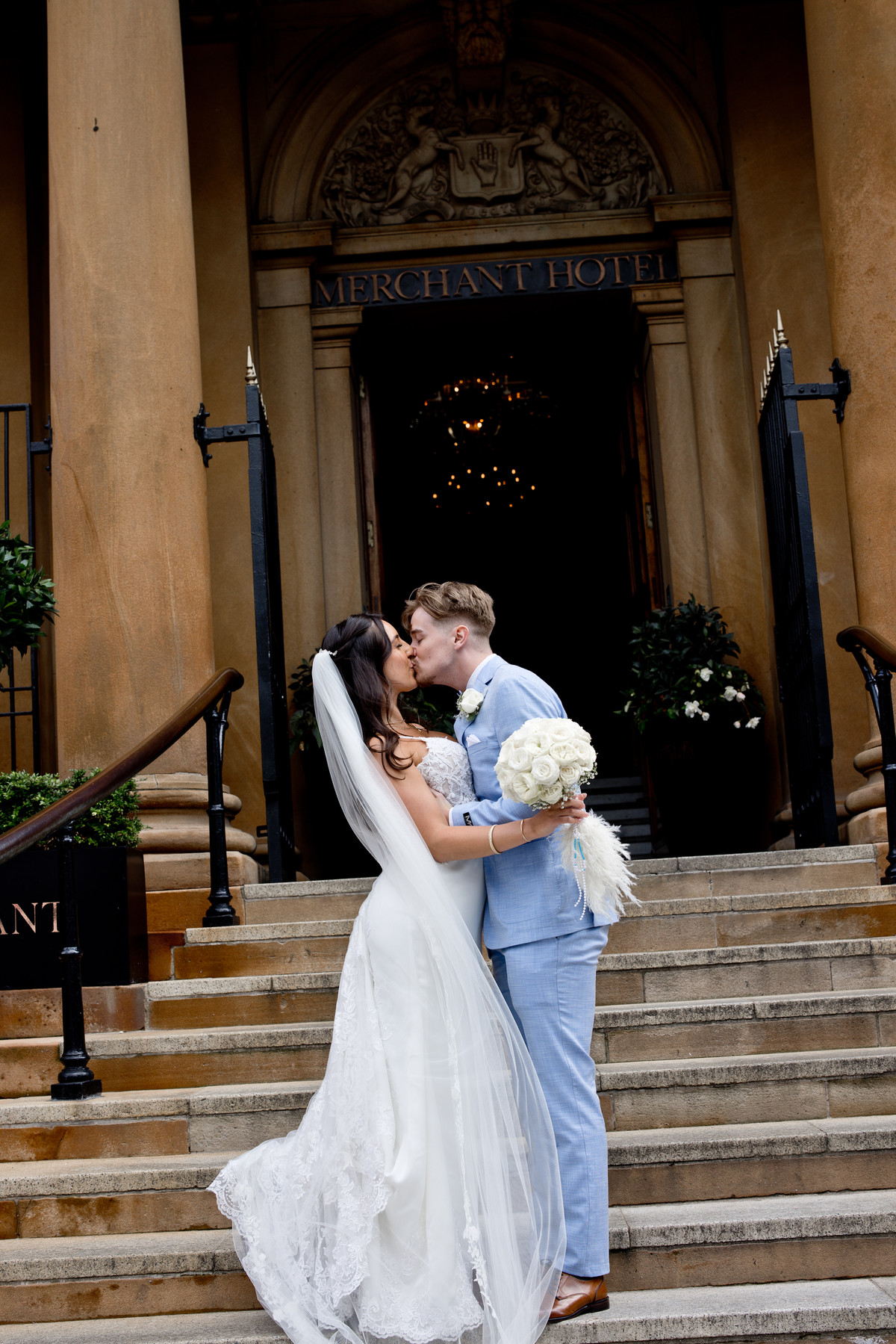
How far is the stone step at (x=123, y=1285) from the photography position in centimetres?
350

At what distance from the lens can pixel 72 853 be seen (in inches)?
175

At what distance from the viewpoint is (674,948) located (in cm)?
505

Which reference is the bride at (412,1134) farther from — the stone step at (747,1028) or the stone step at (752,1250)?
the stone step at (747,1028)

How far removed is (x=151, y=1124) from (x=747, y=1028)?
2007 mm

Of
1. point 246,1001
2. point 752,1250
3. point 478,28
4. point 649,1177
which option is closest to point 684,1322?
point 752,1250

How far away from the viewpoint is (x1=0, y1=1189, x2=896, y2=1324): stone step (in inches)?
135

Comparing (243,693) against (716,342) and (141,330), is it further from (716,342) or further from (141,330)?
(716,342)

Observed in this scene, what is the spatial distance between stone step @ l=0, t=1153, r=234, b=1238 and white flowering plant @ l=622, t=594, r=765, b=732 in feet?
14.6

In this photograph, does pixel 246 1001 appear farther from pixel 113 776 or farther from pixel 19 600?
pixel 19 600

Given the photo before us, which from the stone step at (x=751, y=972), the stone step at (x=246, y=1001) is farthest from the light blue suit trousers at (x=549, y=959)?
the stone step at (x=246, y=1001)

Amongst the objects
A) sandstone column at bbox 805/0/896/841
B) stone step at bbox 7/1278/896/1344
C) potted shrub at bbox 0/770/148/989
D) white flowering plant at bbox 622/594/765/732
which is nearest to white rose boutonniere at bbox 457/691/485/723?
stone step at bbox 7/1278/896/1344

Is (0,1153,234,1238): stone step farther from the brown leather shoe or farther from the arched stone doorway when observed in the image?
the arched stone doorway

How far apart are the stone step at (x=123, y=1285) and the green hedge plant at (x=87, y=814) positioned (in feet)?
5.94

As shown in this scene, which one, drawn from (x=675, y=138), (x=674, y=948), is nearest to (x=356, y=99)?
(x=675, y=138)
